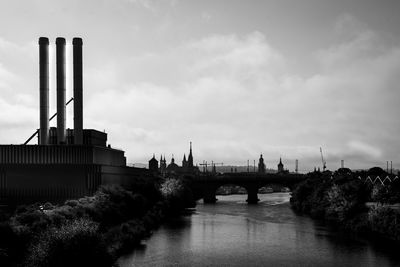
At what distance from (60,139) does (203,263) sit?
64257mm

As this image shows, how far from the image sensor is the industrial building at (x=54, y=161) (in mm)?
114875

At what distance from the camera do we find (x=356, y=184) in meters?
115

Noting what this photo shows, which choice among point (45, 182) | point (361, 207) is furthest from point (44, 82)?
point (361, 207)

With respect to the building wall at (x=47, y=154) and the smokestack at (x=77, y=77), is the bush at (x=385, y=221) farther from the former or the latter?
the smokestack at (x=77, y=77)

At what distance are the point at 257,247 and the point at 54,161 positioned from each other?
56316mm

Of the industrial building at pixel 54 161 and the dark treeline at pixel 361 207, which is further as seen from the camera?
the industrial building at pixel 54 161

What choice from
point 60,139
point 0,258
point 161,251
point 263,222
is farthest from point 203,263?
point 60,139

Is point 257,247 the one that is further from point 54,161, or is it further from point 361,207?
point 54,161

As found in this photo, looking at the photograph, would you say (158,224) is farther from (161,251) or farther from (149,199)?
(161,251)

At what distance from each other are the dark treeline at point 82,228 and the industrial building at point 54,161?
10170mm

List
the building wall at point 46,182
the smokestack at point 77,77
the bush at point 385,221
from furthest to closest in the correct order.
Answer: the smokestack at point 77,77 < the building wall at point 46,182 < the bush at point 385,221

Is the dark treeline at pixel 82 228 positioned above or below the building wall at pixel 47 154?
below

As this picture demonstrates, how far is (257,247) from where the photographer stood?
274ft

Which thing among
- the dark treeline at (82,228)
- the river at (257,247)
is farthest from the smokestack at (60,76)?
the river at (257,247)
